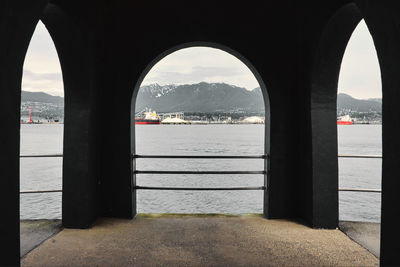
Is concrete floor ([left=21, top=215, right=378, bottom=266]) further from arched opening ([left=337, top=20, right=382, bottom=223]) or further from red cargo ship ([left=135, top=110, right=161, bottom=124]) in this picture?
red cargo ship ([left=135, top=110, right=161, bottom=124])

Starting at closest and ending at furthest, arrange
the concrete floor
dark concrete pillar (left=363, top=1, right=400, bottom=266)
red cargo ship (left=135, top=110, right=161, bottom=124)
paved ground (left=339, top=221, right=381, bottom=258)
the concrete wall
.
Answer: dark concrete pillar (left=363, top=1, right=400, bottom=266) < the concrete floor < paved ground (left=339, top=221, right=381, bottom=258) < the concrete wall < red cargo ship (left=135, top=110, right=161, bottom=124)

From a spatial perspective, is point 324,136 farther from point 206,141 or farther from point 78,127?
point 206,141

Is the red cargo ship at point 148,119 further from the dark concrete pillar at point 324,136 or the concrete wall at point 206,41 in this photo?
the dark concrete pillar at point 324,136

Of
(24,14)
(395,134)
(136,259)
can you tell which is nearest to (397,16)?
(395,134)

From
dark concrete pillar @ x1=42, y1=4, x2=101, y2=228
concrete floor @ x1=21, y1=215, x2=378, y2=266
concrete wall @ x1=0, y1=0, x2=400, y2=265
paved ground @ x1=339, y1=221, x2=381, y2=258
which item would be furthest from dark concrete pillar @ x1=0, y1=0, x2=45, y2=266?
paved ground @ x1=339, y1=221, x2=381, y2=258

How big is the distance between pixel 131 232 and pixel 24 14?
8.18ft

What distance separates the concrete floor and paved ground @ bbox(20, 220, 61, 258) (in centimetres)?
9

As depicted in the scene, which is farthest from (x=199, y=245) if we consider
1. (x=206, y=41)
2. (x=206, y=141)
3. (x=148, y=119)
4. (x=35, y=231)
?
(x=148, y=119)

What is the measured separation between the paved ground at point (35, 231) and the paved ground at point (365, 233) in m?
3.48

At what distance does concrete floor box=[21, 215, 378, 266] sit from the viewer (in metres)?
2.72

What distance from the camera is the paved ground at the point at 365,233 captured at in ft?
9.92

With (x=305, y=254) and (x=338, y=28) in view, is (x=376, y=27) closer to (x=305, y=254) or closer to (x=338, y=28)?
(x=338, y=28)

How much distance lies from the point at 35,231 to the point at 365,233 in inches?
153
